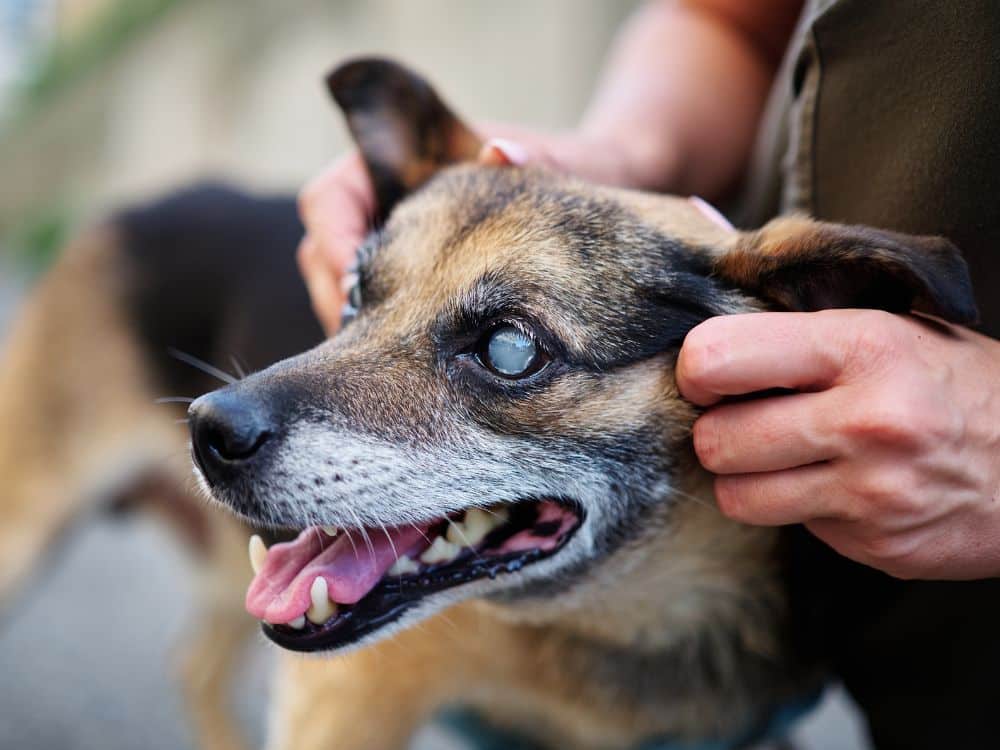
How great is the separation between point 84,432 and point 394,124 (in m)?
1.60

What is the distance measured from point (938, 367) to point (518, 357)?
0.68 metres

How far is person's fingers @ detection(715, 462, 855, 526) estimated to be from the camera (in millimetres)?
1327

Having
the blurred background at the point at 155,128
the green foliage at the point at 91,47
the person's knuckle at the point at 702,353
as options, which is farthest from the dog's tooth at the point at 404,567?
the green foliage at the point at 91,47

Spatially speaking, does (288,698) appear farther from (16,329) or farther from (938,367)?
(16,329)

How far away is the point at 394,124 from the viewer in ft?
7.31

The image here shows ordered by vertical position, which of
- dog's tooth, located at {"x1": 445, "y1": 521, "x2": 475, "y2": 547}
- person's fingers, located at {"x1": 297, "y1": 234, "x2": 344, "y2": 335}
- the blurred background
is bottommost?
the blurred background

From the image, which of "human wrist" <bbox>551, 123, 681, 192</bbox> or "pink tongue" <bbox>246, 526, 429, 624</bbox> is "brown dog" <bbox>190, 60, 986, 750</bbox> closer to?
"pink tongue" <bbox>246, 526, 429, 624</bbox>

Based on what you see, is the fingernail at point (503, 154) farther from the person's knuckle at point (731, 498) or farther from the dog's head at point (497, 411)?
the person's knuckle at point (731, 498)

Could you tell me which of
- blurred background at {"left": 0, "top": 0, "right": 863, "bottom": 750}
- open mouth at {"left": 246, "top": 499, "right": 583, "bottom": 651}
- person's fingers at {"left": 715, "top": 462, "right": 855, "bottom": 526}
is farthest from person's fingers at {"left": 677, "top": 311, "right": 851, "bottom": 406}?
blurred background at {"left": 0, "top": 0, "right": 863, "bottom": 750}

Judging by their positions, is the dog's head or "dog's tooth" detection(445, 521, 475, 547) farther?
"dog's tooth" detection(445, 521, 475, 547)

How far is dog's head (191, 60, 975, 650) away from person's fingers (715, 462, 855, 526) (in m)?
0.24

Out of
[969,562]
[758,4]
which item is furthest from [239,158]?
[969,562]

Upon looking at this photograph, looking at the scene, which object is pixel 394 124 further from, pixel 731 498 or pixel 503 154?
pixel 731 498

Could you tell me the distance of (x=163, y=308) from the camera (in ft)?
10.1
